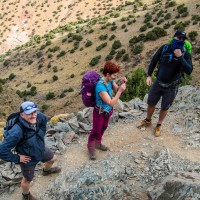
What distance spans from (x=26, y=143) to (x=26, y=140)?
59 mm

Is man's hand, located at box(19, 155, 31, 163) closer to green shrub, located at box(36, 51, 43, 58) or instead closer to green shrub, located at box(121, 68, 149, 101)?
green shrub, located at box(121, 68, 149, 101)

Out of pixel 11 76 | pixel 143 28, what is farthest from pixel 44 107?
pixel 143 28

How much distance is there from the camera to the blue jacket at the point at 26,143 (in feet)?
15.9

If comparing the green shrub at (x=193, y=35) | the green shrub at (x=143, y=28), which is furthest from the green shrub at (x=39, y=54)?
the green shrub at (x=193, y=35)

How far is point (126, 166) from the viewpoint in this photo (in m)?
6.78

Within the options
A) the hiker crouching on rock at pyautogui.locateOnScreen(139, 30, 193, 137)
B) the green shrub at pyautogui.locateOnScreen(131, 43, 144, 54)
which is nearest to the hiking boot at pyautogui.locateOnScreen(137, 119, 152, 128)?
the hiker crouching on rock at pyautogui.locateOnScreen(139, 30, 193, 137)

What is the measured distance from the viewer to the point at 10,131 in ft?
16.0

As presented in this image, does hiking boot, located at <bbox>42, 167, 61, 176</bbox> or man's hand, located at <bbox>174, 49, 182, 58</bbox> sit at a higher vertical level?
man's hand, located at <bbox>174, 49, 182, 58</bbox>

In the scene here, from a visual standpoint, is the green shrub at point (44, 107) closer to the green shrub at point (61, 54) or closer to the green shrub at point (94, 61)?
the green shrub at point (94, 61)

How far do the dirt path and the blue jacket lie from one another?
1.66 m

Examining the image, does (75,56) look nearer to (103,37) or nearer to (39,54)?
(103,37)

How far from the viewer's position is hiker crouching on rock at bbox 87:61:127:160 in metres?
5.87

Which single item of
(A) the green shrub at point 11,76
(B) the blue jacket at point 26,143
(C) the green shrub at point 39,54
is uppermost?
(B) the blue jacket at point 26,143

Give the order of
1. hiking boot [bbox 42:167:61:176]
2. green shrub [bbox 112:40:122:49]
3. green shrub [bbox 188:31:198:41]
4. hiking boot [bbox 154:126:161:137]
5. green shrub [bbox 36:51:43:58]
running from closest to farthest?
hiking boot [bbox 42:167:61:176]
hiking boot [bbox 154:126:161:137]
green shrub [bbox 188:31:198:41]
green shrub [bbox 112:40:122:49]
green shrub [bbox 36:51:43:58]
